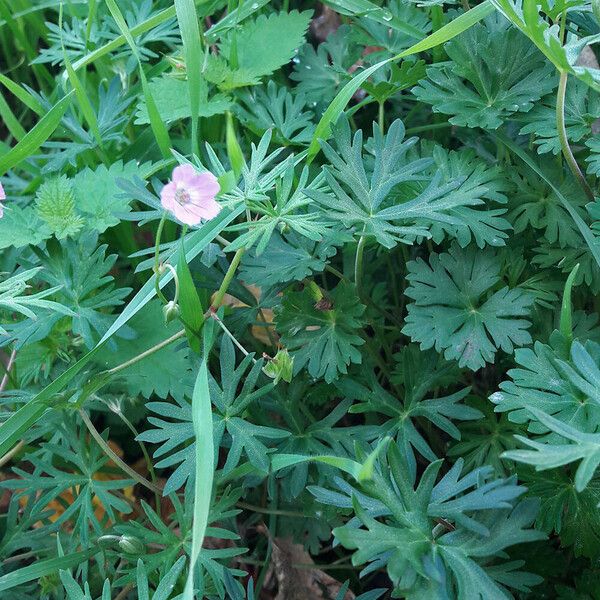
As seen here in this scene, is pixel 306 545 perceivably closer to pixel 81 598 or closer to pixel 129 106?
pixel 81 598

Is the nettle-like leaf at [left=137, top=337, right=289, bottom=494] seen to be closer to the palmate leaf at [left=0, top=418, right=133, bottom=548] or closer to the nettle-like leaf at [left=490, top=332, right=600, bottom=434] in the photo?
the palmate leaf at [left=0, top=418, right=133, bottom=548]

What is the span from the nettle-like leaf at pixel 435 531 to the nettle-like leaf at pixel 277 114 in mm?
789

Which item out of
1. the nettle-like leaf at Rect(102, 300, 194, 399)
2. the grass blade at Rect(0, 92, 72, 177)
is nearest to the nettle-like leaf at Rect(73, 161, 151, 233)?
the grass blade at Rect(0, 92, 72, 177)

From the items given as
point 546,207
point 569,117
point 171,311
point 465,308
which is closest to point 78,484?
point 171,311

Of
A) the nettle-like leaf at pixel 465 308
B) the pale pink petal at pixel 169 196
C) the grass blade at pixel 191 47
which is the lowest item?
the nettle-like leaf at pixel 465 308

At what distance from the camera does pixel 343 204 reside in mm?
1274

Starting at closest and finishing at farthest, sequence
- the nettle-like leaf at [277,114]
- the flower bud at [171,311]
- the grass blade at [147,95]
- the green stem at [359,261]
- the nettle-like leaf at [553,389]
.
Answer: the nettle-like leaf at [553,389] < the flower bud at [171,311] < the green stem at [359,261] < the grass blade at [147,95] < the nettle-like leaf at [277,114]

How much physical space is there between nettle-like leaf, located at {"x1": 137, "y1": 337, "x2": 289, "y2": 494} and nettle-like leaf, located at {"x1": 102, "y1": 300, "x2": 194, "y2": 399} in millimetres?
119

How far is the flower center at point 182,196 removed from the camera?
3.89ft

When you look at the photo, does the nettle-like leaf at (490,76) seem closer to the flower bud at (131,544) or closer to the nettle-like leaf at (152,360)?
the nettle-like leaf at (152,360)

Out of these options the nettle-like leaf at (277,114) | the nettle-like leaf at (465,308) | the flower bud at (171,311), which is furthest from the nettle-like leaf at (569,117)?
the flower bud at (171,311)

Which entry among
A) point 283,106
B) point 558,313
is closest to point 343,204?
point 558,313

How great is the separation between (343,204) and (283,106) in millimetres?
599

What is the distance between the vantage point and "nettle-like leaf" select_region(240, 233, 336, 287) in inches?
53.5
